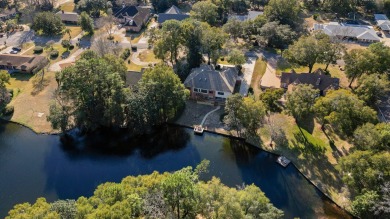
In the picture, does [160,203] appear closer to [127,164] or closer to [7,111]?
[127,164]

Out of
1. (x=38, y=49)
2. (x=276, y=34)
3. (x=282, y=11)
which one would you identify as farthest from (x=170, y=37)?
(x=38, y=49)

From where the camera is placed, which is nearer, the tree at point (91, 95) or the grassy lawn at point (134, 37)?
the tree at point (91, 95)

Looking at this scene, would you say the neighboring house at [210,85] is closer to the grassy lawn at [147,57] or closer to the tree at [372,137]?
the grassy lawn at [147,57]

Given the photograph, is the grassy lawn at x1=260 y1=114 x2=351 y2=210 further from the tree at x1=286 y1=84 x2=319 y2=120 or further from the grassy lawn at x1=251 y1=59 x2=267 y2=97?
the grassy lawn at x1=251 y1=59 x2=267 y2=97

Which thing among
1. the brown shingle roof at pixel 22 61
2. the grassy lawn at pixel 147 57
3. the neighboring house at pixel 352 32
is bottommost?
the brown shingle roof at pixel 22 61

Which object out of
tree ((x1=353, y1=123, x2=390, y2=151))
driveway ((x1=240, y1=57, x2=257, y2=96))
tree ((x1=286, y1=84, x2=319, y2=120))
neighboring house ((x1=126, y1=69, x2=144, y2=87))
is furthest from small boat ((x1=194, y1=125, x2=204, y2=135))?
tree ((x1=353, y1=123, x2=390, y2=151))

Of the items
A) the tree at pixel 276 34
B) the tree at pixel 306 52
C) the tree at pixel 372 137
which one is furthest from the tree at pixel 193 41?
the tree at pixel 372 137

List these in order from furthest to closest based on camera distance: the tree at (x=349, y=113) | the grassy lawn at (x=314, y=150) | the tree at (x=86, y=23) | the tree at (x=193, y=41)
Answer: the tree at (x=86, y=23), the tree at (x=193, y=41), the tree at (x=349, y=113), the grassy lawn at (x=314, y=150)

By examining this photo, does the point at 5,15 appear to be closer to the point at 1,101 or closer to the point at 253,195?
the point at 1,101

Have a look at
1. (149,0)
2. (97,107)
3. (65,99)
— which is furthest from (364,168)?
(149,0)

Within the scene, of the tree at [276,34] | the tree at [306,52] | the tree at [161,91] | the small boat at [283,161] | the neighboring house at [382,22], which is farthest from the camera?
the neighboring house at [382,22]
